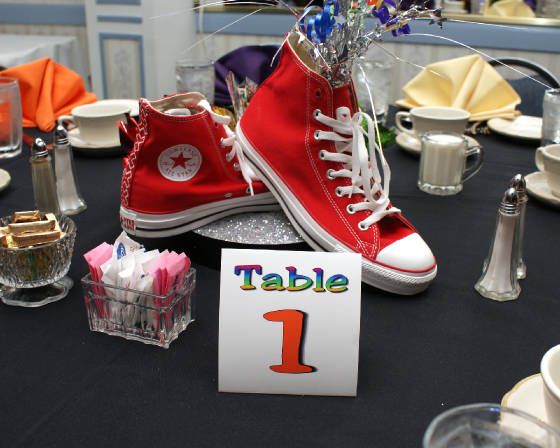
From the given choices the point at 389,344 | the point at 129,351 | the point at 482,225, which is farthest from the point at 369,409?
the point at 482,225

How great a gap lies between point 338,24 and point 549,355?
431 mm

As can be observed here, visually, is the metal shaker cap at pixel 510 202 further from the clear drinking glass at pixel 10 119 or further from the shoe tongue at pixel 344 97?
the clear drinking glass at pixel 10 119

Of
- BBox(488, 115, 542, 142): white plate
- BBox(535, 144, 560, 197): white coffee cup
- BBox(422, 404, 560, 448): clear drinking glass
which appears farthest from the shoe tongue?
BBox(488, 115, 542, 142): white plate

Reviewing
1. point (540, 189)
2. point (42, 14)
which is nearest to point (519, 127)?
point (540, 189)

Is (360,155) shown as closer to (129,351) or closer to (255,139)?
(255,139)

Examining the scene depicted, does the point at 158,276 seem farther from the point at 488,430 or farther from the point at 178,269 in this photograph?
the point at 488,430

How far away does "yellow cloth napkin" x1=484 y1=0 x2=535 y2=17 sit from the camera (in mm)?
2736

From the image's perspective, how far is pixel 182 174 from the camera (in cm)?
81

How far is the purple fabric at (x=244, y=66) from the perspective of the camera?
1348 millimetres

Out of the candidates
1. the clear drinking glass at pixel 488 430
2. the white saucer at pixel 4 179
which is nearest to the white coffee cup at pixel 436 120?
the white saucer at pixel 4 179

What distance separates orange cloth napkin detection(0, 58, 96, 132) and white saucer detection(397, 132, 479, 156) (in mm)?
768

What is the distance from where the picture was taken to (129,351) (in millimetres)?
629

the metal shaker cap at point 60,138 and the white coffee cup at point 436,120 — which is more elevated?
the metal shaker cap at point 60,138

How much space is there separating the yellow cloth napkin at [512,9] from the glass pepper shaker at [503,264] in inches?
90.4
